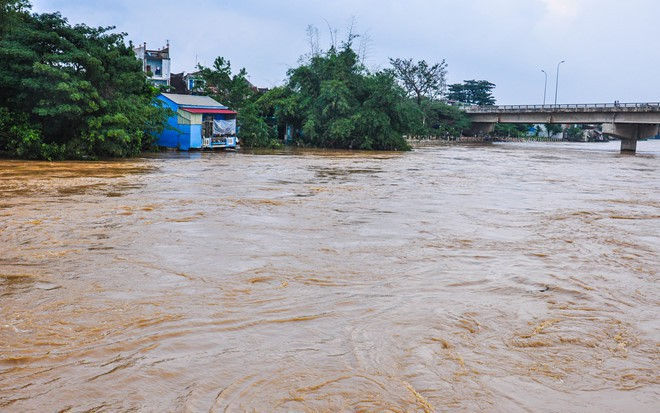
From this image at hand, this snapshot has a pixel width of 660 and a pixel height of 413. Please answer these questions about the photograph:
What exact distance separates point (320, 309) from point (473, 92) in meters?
91.6

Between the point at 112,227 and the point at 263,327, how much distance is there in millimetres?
4677

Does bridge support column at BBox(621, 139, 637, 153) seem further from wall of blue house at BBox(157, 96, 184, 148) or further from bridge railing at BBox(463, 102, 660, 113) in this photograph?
wall of blue house at BBox(157, 96, 184, 148)

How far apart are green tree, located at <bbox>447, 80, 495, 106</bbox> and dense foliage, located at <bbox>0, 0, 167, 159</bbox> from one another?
76708mm

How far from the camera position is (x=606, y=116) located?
48.9 m

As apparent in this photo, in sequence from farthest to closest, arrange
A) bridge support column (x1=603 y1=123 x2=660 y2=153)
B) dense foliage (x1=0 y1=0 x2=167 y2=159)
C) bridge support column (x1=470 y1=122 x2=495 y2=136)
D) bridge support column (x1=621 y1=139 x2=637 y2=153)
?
bridge support column (x1=470 y1=122 x2=495 y2=136) < bridge support column (x1=621 y1=139 x2=637 y2=153) < bridge support column (x1=603 y1=123 x2=660 y2=153) < dense foliage (x1=0 y1=0 x2=167 y2=159)

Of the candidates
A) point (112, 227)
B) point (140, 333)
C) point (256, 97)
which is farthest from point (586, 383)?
point (256, 97)

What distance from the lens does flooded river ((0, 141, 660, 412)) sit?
332 cm

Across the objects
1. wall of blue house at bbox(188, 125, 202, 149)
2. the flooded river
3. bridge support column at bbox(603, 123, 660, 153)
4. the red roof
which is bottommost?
the flooded river

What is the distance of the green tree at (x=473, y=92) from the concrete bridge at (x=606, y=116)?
29.5 metres

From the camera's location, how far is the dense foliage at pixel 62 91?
18.4 metres

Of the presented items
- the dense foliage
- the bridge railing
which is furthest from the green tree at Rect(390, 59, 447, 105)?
the dense foliage

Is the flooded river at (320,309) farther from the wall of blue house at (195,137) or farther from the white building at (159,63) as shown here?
the white building at (159,63)

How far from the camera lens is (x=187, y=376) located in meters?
3.43

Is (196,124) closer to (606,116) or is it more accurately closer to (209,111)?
(209,111)
